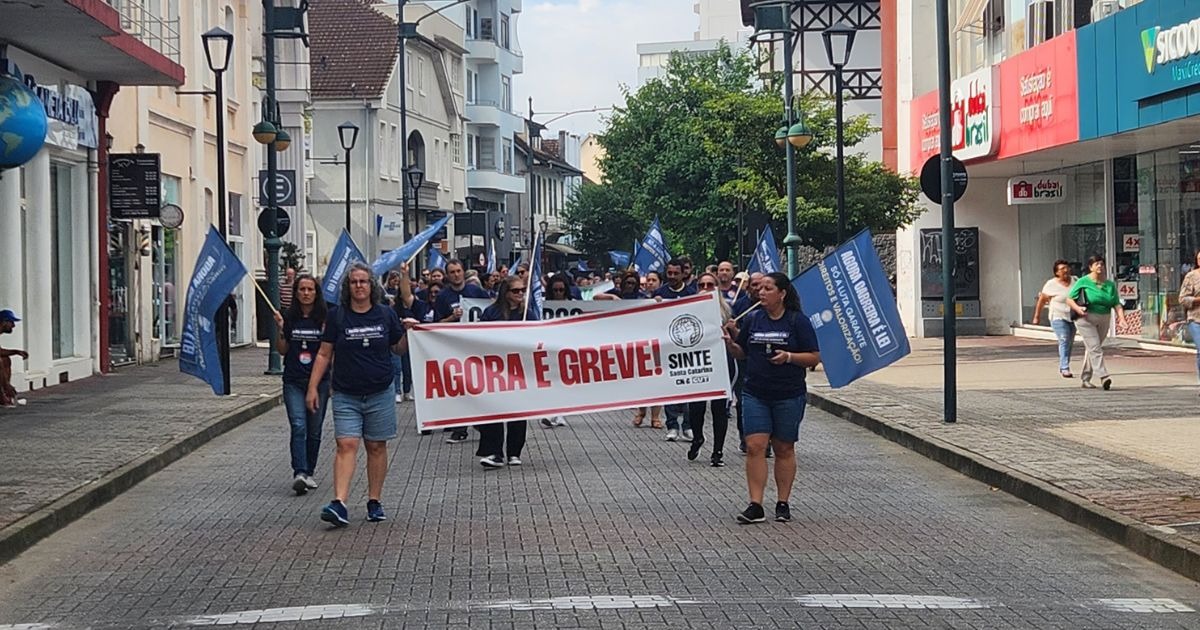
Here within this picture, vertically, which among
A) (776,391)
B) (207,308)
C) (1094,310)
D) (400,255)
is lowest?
(776,391)

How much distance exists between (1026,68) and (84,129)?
16.3 m

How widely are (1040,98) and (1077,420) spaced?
45.4ft

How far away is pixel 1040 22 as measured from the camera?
103 feet

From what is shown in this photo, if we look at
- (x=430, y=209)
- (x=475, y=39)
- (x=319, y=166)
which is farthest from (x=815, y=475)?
(x=475, y=39)

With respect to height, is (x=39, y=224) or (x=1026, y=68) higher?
(x=1026, y=68)

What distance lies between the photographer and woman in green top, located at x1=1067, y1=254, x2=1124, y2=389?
69.2ft

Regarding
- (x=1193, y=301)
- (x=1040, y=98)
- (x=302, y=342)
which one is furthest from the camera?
(x=1040, y=98)

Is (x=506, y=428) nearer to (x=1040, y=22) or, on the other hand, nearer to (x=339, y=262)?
(x=339, y=262)

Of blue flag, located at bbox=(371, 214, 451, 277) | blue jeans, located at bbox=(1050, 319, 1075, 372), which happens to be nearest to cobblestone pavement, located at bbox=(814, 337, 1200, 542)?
blue jeans, located at bbox=(1050, 319, 1075, 372)

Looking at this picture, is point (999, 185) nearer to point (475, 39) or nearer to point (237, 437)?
point (237, 437)

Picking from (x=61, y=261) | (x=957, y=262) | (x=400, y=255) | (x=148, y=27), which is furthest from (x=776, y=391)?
(x=957, y=262)

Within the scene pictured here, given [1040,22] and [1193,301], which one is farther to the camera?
[1040,22]

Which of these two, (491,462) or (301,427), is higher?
(301,427)

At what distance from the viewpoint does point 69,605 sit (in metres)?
8.88
